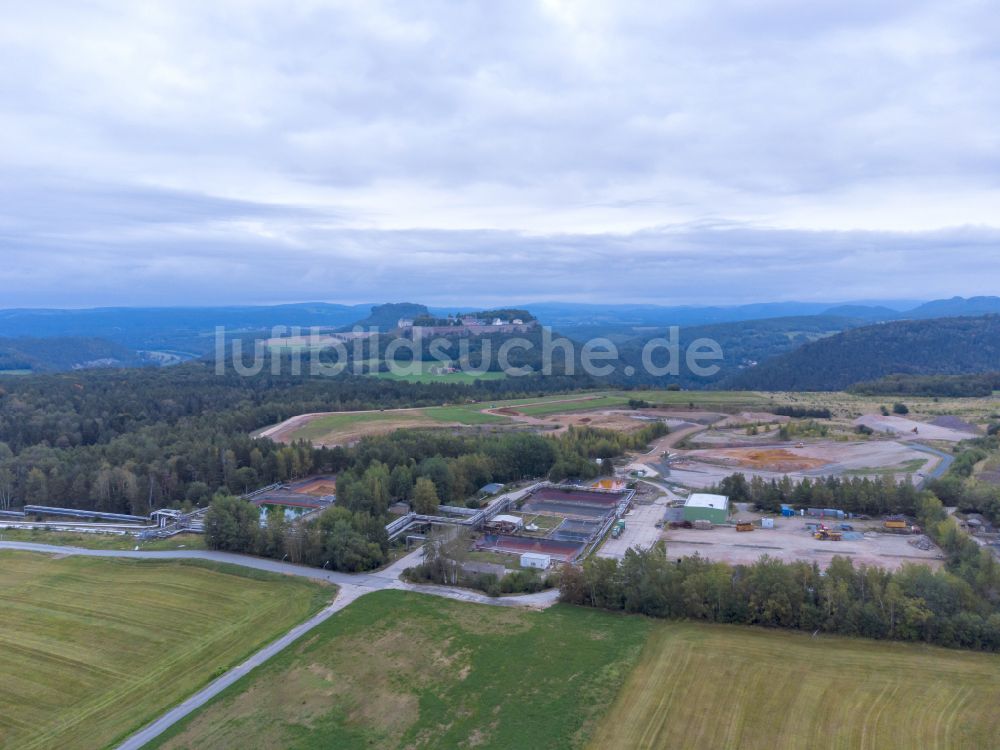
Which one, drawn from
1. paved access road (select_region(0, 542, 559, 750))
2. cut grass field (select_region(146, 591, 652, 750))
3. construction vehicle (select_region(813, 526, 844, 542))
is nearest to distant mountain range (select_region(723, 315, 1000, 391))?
construction vehicle (select_region(813, 526, 844, 542))

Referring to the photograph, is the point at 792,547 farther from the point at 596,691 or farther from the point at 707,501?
the point at 596,691

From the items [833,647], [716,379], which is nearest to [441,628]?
[833,647]

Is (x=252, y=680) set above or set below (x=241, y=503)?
below

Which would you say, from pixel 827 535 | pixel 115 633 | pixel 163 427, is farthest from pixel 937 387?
pixel 115 633

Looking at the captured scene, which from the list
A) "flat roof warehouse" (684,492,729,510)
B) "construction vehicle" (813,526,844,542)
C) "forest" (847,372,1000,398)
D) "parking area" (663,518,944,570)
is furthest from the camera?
"forest" (847,372,1000,398)

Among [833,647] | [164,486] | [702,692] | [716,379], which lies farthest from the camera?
[716,379]

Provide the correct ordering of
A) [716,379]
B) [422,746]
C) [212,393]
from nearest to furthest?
[422,746] → [212,393] → [716,379]

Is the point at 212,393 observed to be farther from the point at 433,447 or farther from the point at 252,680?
the point at 252,680

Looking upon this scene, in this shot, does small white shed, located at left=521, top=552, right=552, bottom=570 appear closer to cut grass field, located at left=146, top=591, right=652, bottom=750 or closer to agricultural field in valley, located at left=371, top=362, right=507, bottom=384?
cut grass field, located at left=146, top=591, right=652, bottom=750
